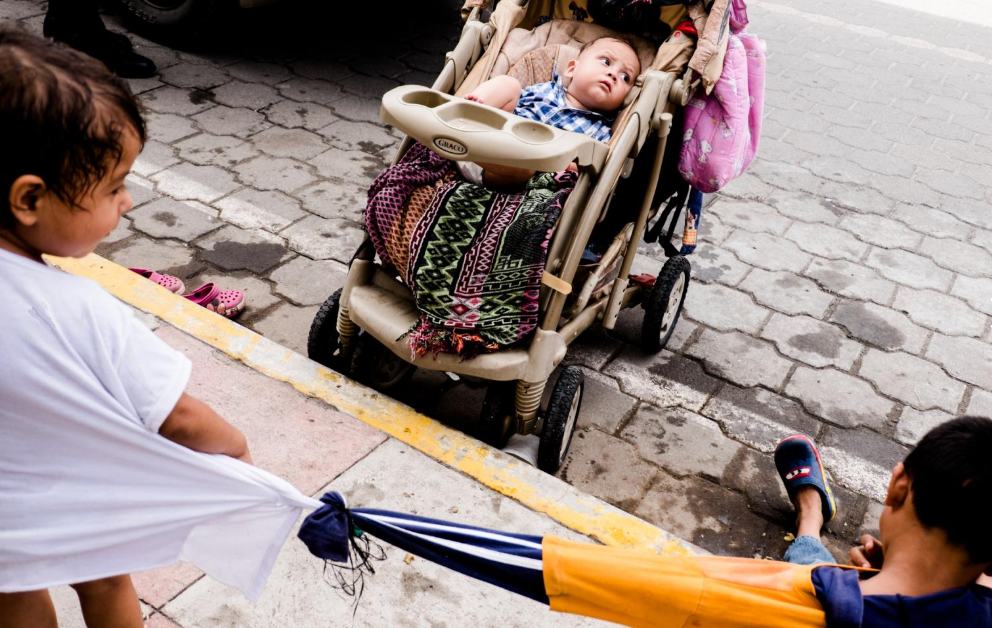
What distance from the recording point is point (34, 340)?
1.23 metres

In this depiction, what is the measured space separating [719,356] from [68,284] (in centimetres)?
294

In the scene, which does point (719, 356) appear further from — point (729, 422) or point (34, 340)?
point (34, 340)

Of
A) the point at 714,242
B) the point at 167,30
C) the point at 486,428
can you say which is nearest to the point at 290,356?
the point at 486,428

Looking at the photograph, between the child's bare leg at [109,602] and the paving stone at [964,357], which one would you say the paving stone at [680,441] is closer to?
the paving stone at [964,357]

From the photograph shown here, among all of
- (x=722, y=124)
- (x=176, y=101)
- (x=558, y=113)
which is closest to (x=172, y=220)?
(x=176, y=101)

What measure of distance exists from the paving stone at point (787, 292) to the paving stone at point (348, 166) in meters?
2.05

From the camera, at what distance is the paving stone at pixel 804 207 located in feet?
16.3

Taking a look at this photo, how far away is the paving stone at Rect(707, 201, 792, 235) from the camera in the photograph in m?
4.82

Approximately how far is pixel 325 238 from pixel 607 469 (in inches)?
72.6

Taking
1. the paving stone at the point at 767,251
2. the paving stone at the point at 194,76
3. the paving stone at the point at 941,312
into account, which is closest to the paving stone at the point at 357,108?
the paving stone at the point at 194,76

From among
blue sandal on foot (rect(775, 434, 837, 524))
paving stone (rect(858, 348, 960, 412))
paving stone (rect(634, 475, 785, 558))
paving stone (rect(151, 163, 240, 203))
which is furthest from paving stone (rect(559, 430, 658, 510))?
paving stone (rect(151, 163, 240, 203))

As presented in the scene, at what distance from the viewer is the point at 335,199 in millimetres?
4453

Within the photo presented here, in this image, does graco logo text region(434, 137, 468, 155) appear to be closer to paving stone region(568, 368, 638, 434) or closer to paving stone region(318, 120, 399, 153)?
paving stone region(568, 368, 638, 434)

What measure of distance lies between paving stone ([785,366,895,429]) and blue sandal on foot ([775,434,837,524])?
57cm
